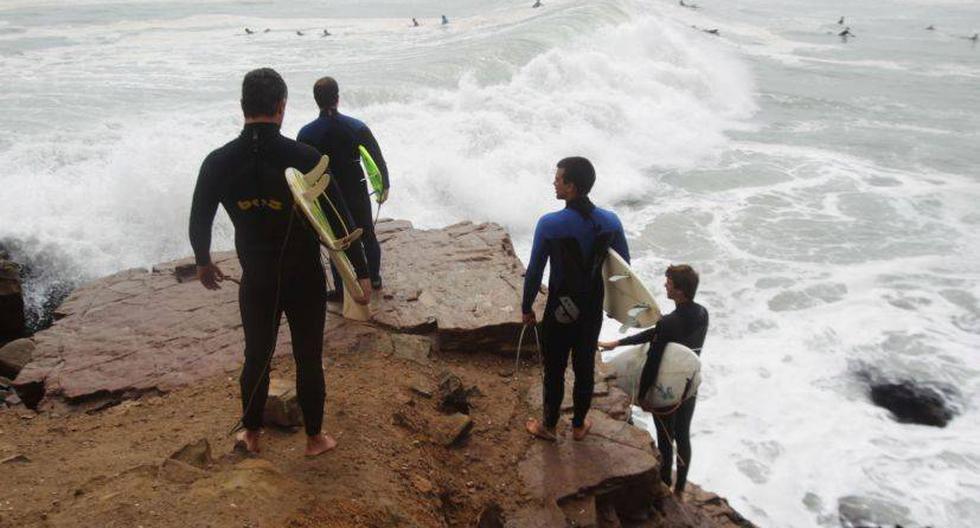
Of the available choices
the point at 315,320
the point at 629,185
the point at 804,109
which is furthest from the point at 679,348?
the point at 804,109

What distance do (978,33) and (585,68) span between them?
86.4 feet

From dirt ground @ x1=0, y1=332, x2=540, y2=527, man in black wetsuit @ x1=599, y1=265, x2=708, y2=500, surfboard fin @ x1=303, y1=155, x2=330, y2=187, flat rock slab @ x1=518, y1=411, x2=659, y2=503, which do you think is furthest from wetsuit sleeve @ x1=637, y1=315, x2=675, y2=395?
surfboard fin @ x1=303, y1=155, x2=330, y2=187

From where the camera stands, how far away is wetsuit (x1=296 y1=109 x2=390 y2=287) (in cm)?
473

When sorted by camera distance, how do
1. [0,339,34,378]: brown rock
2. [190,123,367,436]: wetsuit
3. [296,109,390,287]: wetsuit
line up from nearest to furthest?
[190,123,367,436]: wetsuit, [296,109,390,287]: wetsuit, [0,339,34,378]: brown rock

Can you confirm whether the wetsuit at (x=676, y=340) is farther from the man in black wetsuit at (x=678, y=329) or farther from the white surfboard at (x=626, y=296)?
the white surfboard at (x=626, y=296)

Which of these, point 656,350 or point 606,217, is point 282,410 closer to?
point 606,217

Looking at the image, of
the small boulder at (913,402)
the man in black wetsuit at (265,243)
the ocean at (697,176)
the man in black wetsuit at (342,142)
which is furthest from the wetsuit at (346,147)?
the small boulder at (913,402)

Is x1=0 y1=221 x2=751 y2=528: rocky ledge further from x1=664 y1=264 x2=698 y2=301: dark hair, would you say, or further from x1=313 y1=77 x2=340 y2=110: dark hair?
x1=313 y1=77 x2=340 y2=110: dark hair

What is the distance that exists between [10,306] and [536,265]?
552 cm

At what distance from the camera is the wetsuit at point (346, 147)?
4730 millimetres

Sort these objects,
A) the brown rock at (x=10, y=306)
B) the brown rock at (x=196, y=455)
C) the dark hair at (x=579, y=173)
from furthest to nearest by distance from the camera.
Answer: the brown rock at (x=10, y=306) < the dark hair at (x=579, y=173) < the brown rock at (x=196, y=455)

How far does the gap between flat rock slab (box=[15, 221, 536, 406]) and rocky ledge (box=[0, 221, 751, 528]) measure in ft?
0.06

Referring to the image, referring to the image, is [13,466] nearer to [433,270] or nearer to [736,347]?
[433,270]

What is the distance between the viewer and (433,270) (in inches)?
251
